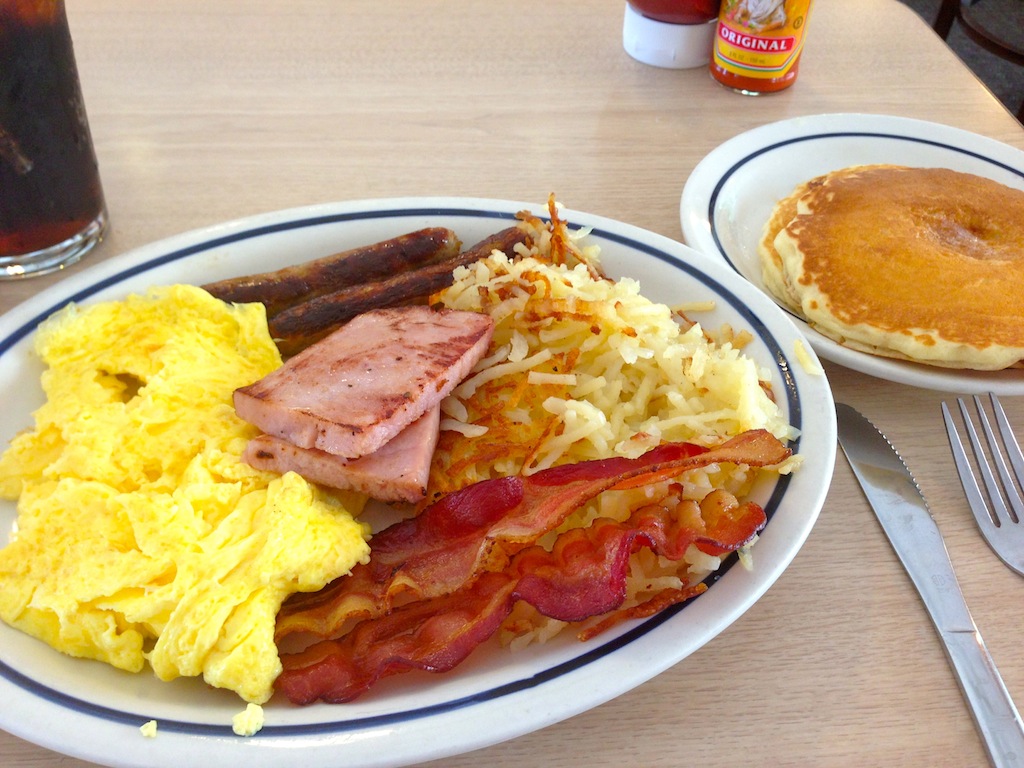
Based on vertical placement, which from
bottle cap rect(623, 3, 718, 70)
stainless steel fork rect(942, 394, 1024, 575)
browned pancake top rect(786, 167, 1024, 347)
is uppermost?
bottle cap rect(623, 3, 718, 70)

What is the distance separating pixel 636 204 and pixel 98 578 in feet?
5.23

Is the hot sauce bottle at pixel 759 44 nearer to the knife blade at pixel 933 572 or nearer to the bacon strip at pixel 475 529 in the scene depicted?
the knife blade at pixel 933 572

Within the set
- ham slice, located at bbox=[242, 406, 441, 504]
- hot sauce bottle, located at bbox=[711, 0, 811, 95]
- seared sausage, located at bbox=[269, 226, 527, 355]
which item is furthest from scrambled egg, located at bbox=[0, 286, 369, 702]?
hot sauce bottle, located at bbox=[711, 0, 811, 95]

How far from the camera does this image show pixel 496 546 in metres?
1.12

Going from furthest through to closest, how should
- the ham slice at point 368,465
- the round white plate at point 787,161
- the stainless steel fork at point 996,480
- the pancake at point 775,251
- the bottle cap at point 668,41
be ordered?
1. the bottle cap at point 668,41
2. the round white plate at point 787,161
3. the pancake at point 775,251
4. the stainless steel fork at point 996,480
5. the ham slice at point 368,465

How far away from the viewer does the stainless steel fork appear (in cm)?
134

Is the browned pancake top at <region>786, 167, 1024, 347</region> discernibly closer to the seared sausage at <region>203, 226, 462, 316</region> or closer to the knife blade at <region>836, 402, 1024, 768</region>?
the knife blade at <region>836, 402, 1024, 768</region>

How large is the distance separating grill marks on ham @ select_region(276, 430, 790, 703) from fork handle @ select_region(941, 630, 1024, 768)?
15.0 inches

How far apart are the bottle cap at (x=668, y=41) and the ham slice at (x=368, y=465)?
1.99 metres

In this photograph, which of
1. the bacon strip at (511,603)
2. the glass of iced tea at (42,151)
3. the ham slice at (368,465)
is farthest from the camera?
the glass of iced tea at (42,151)

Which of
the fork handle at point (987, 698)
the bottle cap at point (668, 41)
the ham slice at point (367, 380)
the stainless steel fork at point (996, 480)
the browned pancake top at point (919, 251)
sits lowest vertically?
the fork handle at point (987, 698)

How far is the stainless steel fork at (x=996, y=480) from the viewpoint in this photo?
1342 mm

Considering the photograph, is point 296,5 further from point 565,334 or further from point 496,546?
point 496,546

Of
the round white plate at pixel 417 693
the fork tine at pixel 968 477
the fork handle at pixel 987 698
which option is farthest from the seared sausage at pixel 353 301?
the fork handle at pixel 987 698
